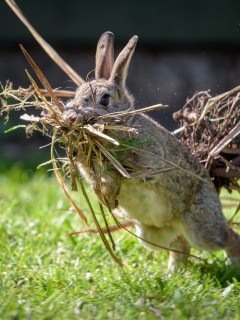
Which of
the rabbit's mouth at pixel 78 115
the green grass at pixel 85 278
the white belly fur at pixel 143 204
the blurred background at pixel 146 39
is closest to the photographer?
the green grass at pixel 85 278

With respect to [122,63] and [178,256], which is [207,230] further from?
[122,63]

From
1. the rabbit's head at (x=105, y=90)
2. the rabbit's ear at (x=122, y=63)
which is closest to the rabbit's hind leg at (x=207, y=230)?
the rabbit's head at (x=105, y=90)

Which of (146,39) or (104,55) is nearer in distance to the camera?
(104,55)

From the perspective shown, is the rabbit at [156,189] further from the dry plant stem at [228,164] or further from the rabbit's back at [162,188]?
the dry plant stem at [228,164]

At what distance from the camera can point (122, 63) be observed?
10.0 feet

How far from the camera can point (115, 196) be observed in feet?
9.59

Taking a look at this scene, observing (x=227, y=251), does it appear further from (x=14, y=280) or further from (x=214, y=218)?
(x=14, y=280)

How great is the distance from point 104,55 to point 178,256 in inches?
69.3

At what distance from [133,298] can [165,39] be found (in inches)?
226

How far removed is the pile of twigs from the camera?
3307 millimetres

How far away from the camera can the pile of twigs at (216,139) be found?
130 inches

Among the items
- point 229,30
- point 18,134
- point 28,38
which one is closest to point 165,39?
point 229,30

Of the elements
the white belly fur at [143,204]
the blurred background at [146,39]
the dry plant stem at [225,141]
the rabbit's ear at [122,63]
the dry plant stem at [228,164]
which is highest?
the blurred background at [146,39]

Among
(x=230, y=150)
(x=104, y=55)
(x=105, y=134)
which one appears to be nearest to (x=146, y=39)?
(x=104, y=55)
